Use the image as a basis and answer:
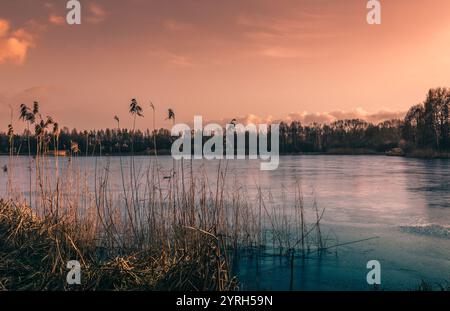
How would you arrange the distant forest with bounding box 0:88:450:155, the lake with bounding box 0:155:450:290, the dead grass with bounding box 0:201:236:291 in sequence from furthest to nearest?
the distant forest with bounding box 0:88:450:155, the lake with bounding box 0:155:450:290, the dead grass with bounding box 0:201:236:291

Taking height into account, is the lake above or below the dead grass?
below

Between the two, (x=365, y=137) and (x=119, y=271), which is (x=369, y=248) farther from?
(x=365, y=137)

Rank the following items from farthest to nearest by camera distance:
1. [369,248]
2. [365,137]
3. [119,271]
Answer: [365,137], [369,248], [119,271]

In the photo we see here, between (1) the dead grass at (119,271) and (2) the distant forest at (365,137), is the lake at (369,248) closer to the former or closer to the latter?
(1) the dead grass at (119,271)

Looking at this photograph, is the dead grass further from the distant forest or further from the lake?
the distant forest

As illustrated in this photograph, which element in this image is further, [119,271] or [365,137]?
[365,137]

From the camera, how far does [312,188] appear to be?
19859 millimetres

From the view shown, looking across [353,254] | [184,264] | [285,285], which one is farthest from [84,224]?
[353,254]

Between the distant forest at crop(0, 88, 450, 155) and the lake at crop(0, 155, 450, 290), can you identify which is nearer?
the lake at crop(0, 155, 450, 290)

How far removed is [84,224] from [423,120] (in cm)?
5047

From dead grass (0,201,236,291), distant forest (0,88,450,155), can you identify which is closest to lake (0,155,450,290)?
dead grass (0,201,236,291)

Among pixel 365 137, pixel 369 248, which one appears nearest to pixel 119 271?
pixel 369 248

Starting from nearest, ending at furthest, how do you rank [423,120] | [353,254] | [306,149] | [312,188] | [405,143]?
1. [353,254]
2. [312,188]
3. [423,120]
4. [405,143]
5. [306,149]
